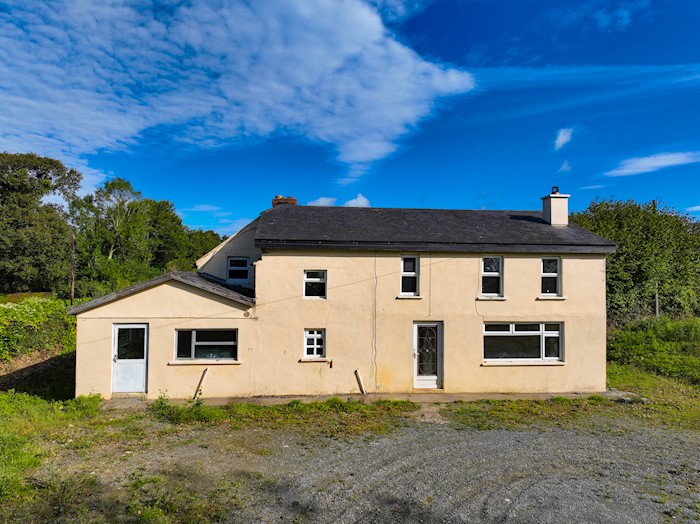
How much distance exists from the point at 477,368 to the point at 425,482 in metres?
6.87

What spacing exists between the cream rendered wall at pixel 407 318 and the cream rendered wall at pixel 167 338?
732 millimetres

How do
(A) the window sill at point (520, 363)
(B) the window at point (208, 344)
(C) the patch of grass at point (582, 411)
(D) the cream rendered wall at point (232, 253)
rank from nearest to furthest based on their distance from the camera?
1. (C) the patch of grass at point (582, 411)
2. (B) the window at point (208, 344)
3. (A) the window sill at point (520, 363)
4. (D) the cream rendered wall at point (232, 253)

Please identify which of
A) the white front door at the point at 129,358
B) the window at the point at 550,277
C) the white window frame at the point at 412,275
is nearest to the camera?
the white front door at the point at 129,358

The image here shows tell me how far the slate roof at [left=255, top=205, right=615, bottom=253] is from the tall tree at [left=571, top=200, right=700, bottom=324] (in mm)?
12019

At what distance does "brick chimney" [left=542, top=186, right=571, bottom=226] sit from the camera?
50.2 feet

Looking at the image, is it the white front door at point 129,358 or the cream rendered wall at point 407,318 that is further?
the cream rendered wall at point 407,318

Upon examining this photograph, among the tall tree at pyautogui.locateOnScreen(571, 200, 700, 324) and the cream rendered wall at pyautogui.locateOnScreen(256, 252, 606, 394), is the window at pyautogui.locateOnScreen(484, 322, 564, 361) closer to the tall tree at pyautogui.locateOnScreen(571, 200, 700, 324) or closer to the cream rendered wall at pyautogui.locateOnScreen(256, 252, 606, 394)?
the cream rendered wall at pyautogui.locateOnScreen(256, 252, 606, 394)

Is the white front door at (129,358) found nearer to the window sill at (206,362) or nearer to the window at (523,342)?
the window sill at (206,362)

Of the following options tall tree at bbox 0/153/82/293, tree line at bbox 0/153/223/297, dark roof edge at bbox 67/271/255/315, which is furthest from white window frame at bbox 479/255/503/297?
tall tree at bbox 0/153/82/293

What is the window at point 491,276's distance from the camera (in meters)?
13.7

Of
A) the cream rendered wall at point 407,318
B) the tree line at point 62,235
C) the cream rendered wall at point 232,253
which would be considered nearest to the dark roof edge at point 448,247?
the cream rendered wall at point 407,318

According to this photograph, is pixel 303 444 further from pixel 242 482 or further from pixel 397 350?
pixel 397 350

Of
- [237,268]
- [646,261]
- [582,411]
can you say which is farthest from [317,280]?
[646,261]

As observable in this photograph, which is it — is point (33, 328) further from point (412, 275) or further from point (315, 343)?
point (412, 275)
